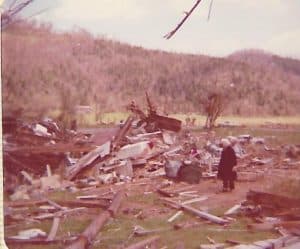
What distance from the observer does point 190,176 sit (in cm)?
365

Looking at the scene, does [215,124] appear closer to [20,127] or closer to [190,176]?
[190,176]

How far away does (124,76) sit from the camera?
3.70 metres

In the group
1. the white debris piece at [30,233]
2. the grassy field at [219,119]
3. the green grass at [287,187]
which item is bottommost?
the white debris piece at [30,233]

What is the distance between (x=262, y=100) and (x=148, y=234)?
849 millimetres

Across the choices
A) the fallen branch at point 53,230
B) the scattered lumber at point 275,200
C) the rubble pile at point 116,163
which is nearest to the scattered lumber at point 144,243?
the rubble pile at point 116,163

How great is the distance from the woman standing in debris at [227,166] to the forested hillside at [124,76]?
18cm

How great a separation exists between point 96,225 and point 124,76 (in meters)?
0.74

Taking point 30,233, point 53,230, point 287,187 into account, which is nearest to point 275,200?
point 287,187

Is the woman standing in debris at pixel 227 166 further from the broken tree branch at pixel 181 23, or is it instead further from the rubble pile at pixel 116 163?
the broken tree branch at pixel 181 23

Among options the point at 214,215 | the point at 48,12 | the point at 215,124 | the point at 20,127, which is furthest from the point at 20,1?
the point at 214,215

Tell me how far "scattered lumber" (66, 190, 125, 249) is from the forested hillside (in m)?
0.44

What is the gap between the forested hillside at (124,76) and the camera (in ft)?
11.9

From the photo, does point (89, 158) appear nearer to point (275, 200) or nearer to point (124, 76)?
point (124, 76)

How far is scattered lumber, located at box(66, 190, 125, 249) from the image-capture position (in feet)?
11.8
